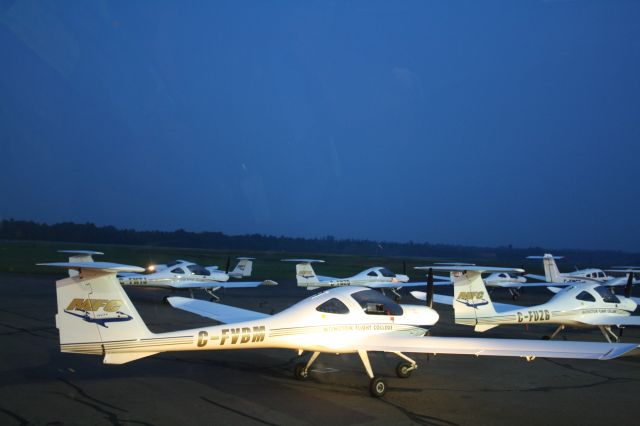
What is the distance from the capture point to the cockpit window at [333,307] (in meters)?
11.1

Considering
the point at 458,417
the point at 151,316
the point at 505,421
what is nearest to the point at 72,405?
the point at 458,417

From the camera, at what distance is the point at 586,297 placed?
16047 millimetres

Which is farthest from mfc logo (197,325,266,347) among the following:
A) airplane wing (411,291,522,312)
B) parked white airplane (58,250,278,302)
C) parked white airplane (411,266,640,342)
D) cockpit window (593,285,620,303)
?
parked white airplane (58,250,278,302)

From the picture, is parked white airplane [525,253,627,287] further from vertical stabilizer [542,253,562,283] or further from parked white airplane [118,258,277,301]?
parked white airplane [118,258,277,301]

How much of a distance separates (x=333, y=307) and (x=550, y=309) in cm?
761

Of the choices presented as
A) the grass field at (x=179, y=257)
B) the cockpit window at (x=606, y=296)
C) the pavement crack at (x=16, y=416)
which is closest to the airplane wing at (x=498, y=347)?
the pavement crack at (x=16, y=416)

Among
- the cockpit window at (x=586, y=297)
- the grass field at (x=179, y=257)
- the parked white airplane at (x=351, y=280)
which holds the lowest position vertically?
the grass field at (x=179, y=257)

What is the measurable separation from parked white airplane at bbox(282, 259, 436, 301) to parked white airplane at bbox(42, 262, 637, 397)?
17.5m

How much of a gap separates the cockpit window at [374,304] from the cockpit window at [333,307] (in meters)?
0.36

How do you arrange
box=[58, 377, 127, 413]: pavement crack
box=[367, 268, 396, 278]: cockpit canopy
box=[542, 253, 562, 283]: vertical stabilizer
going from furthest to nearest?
1. box=[542, 253, 562, 283]: vertical stabilizer
2. box=[367, 268, 396, 278]: cockpit canopy
3. box=[58, 377, 127, 413]: pavement crack

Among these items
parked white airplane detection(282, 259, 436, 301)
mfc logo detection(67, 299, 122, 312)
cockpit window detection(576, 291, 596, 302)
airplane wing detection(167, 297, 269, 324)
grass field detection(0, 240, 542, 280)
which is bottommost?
grass field detection(0, 240, 542, 280)

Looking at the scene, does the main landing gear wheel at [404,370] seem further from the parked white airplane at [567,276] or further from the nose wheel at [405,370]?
the parked white airplane at [567,276]

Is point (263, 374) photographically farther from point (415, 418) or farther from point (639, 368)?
point (639, 368)

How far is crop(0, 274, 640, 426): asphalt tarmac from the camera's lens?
882cm
